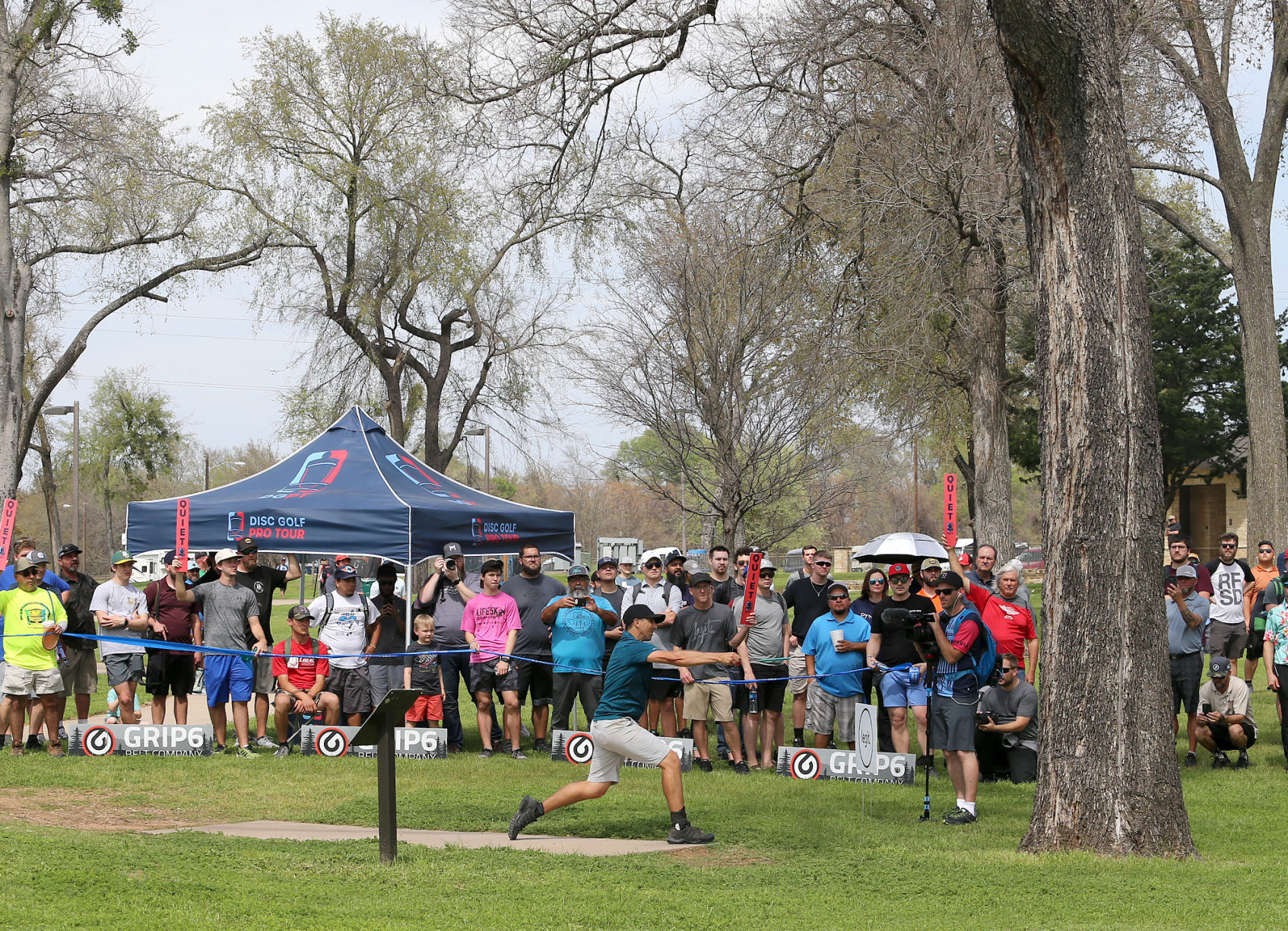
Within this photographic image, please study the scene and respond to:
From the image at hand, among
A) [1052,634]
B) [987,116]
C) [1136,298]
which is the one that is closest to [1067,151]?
[1136,298]

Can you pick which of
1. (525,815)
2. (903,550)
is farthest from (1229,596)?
(525,815)

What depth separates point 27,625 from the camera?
12.7m

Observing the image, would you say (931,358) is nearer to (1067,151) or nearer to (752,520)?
(752,520)

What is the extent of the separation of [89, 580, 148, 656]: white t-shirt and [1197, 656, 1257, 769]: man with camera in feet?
36.9

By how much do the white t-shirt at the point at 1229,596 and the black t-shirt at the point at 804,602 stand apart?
461 centimetres

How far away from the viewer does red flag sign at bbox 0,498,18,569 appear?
1440 centimetres

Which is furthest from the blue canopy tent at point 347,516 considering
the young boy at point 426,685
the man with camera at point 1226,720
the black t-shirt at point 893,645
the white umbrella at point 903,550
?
the man with camera at point 1226,720

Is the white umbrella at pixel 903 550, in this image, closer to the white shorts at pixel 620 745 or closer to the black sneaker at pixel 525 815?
the white shorts at pixel 620 745

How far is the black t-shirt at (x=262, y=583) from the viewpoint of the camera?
13789mm

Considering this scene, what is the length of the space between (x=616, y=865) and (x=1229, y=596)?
9339mm

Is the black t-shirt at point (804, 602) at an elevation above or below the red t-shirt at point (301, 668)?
above

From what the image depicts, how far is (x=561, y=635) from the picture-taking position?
13188 mm

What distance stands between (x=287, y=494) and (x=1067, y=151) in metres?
9.75

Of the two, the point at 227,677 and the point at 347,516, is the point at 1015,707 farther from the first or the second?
the point at 227,677
